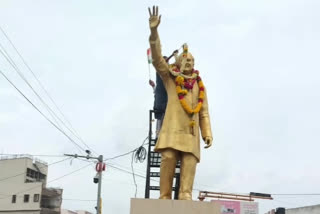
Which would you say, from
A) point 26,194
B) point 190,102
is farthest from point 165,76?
point 26,194

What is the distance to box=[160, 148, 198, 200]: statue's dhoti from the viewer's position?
6.22m

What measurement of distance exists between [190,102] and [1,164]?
27.7 metres

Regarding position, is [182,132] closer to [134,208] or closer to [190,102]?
[190,102]

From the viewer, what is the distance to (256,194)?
592 inches

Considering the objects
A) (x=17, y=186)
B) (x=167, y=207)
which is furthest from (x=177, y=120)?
(x=17, y=186)

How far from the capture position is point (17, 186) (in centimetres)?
3097

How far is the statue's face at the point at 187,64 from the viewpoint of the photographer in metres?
6.63

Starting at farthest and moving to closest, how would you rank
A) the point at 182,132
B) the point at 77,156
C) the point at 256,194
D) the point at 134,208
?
the point at 77,156 < the point at 256,194 < the point at 182,132 < the point at 134,208

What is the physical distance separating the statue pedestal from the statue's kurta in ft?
2.40

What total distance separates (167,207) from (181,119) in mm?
1248

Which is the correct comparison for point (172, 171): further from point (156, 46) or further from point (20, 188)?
point (20, 188)

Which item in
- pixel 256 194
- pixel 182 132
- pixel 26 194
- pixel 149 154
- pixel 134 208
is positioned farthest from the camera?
pixel 26 194

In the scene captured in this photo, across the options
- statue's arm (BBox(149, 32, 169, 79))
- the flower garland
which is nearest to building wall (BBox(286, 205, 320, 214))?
the flower garland

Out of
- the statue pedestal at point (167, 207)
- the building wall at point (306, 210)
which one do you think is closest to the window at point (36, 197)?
the building wall at point (306, 210)
